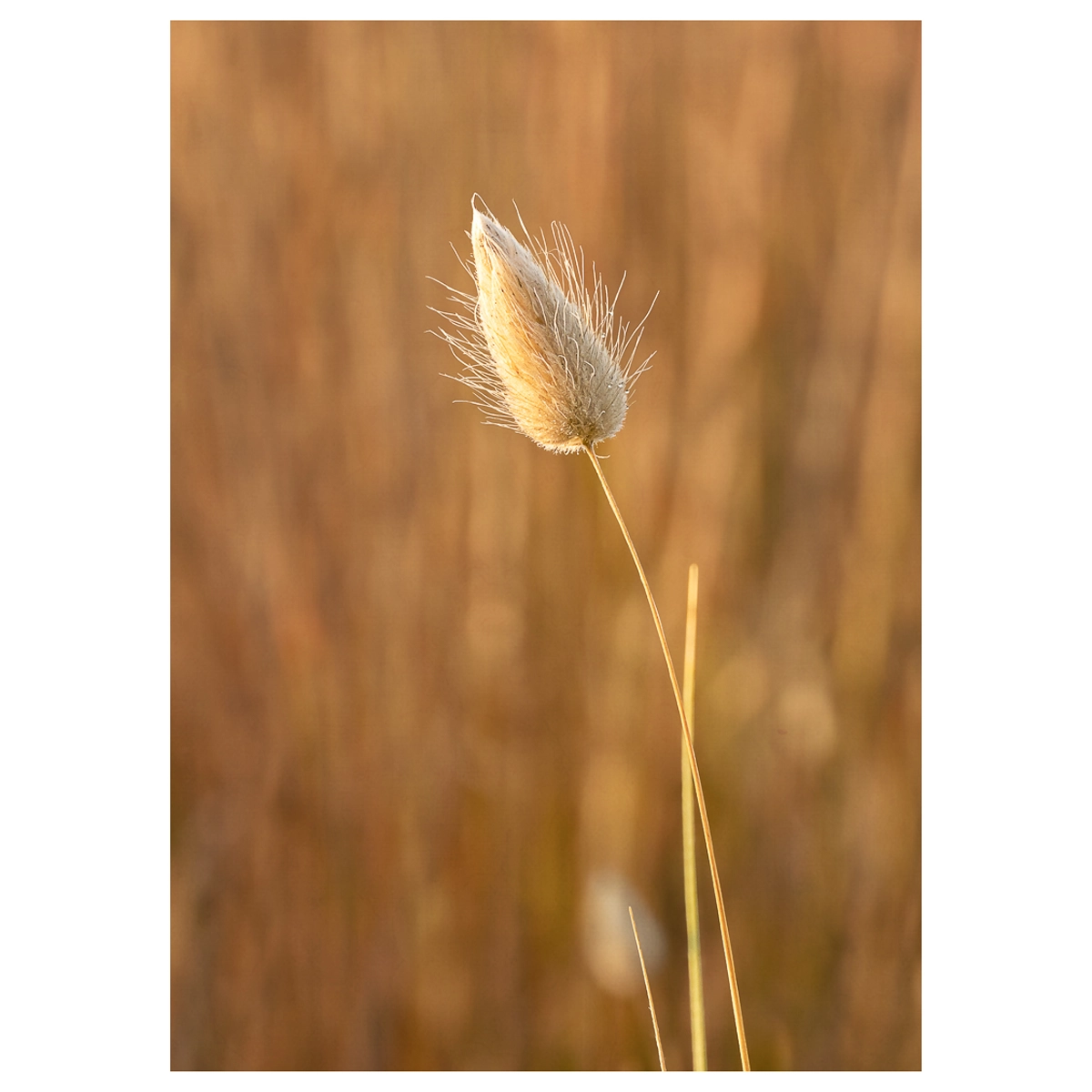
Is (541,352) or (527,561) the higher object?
(541,352)

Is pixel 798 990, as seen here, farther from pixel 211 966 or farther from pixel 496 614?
pixel 211 966

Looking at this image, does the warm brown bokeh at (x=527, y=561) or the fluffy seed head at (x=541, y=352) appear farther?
the warm brown bokeh at (x=527, y=561)

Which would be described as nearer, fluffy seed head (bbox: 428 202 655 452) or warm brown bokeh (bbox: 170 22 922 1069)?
fluffy seed head (bbox: 428 202 655 452)

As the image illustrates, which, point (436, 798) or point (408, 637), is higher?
point (408, 637)

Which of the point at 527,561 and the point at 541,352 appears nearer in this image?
the point at 541,352
